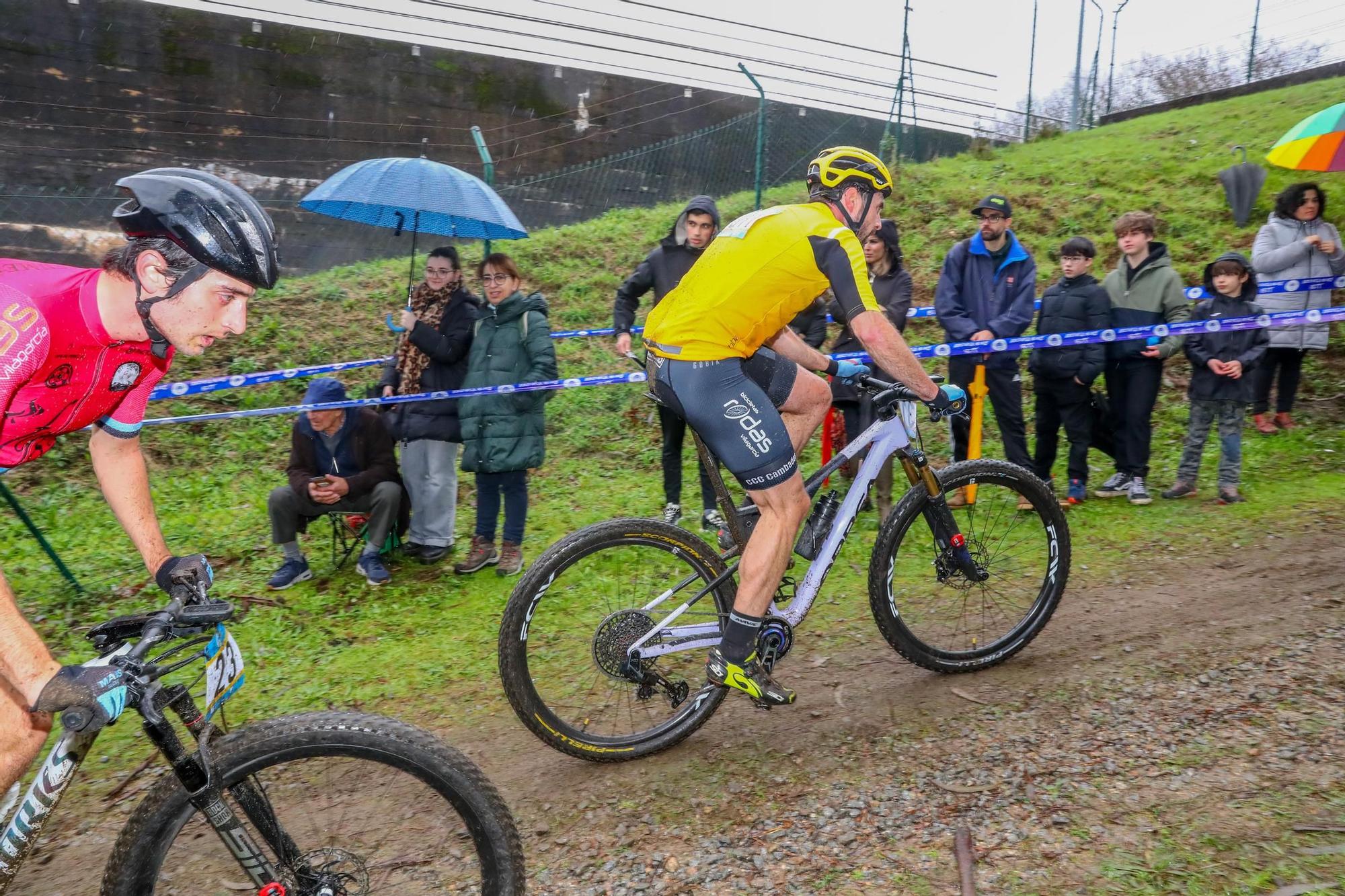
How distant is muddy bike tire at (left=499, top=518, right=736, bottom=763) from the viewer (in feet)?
11.9

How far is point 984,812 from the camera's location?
11.0 ft

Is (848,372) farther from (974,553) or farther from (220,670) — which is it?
(220,670)

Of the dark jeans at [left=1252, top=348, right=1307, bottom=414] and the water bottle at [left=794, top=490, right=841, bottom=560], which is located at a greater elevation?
the dark jeans at [left=1252, top=348, right=1307, bottom=414]

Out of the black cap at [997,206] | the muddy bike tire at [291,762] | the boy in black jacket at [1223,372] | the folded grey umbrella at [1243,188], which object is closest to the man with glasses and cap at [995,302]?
the black cap at [997,206]

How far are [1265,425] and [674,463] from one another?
5.85 metres

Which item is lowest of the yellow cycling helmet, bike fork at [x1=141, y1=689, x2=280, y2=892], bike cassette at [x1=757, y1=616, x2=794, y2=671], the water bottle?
bike cassette at [x1=757, y1=616, x2=794, y2=671]

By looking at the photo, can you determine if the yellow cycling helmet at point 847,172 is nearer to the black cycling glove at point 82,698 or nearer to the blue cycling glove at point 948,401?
the blue cycling glove at point 948,401

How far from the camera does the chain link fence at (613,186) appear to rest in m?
13.5

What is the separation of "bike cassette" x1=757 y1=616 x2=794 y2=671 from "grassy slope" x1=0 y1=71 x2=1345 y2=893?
1.10 metres

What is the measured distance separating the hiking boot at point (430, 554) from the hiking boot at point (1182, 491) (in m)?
5.72

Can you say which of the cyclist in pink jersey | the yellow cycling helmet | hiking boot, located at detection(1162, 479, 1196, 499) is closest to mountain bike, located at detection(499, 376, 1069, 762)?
the yellow cycling helmet

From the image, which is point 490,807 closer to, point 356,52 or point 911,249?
point 911,249

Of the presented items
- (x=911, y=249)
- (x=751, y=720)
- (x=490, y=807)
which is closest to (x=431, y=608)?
(x=751, y=720)

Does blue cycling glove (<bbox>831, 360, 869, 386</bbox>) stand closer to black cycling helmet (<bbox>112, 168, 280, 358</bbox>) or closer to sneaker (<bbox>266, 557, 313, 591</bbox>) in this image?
black cycling helmet (<bbox>112, 168, 280, 358</bbox>)
